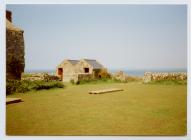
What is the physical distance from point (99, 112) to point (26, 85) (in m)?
0.78

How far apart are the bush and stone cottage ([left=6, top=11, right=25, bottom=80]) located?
→ 0.20 ft

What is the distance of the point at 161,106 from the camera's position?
3.84 m

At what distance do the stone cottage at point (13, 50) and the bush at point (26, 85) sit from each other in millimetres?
60

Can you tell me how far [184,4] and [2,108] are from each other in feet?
6.75

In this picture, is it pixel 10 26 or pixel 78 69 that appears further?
pixel 78 69

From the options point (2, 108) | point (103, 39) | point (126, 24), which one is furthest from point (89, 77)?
point (2, 108)

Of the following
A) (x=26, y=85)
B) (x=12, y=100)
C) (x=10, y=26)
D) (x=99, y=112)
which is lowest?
(x=99, y=112)

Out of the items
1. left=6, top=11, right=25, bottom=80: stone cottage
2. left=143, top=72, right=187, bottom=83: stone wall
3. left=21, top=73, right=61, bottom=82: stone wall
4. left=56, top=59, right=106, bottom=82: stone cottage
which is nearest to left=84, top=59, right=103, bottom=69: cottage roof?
left=56, top=59, right=106, bottom=82: stone cottage

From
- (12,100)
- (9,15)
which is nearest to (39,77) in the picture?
(12,100)

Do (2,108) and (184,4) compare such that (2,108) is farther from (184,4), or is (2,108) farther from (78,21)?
(184,4)

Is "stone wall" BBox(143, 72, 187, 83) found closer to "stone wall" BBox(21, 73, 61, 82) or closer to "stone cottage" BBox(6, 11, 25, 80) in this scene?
"stone wall" BBox(21, 73, 61, 82)

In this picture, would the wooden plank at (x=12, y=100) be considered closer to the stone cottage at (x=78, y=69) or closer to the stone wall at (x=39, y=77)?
the stone wall at (x=39, y=77)

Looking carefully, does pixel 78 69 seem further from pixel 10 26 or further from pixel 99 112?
pixel 10 26

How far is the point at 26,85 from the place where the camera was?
3814 millimetres
